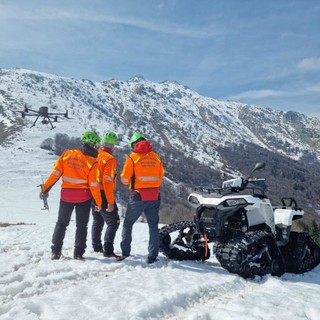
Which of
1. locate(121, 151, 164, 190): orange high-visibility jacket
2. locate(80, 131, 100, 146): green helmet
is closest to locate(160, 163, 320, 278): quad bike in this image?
locate(121, 151, 164, 190): orange high-visibility jacket

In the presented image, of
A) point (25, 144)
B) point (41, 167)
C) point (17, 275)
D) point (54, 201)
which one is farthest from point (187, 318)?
point (25, 144)

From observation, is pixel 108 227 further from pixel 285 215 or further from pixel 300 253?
pixel 300 253

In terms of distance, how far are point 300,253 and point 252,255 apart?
1573 mm

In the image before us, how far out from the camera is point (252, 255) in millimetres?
7770

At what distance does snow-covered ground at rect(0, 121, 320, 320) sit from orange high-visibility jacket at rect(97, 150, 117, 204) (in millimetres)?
1317

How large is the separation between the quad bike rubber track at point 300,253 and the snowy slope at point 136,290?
0.69ft

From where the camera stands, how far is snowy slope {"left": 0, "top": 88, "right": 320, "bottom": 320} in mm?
5082

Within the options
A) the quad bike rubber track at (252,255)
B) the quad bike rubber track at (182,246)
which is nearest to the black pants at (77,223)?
the quad bike rubber track at (182,246)

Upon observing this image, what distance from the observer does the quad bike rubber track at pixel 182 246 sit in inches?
345

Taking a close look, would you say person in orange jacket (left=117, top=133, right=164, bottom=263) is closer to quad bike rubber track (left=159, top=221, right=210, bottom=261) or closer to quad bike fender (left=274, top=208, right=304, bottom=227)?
quad bike rubber track (left=159, top=221, right=210, bottom=261)

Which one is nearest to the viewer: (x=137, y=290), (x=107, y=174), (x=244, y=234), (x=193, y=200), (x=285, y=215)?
(x=137, y=290)

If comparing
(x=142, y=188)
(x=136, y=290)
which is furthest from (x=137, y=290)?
(x=142, y=188)

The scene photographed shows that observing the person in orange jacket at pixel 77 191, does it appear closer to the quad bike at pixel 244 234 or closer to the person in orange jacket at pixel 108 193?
the person in orange jacket at pixel 108 193

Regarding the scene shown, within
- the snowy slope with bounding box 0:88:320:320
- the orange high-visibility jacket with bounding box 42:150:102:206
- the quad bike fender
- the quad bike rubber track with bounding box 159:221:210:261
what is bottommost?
the snowy slope with bounding box 0:88:320:320
